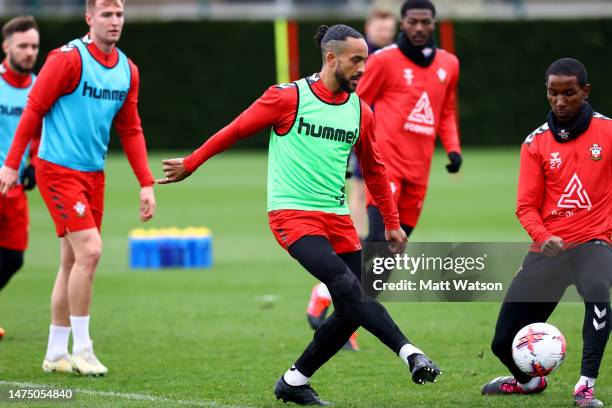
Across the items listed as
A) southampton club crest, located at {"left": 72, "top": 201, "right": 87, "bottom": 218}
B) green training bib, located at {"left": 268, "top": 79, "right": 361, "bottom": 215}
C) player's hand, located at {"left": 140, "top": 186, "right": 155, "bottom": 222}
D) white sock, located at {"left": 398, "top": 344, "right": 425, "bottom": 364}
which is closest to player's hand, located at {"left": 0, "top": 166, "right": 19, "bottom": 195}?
southampton club crest, located at {"left": 72, "top": 201, "right": 87, "bottom": 218}

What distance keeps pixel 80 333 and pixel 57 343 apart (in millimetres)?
280

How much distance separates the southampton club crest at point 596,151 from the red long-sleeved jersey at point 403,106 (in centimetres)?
256

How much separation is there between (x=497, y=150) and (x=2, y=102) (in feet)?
73.4

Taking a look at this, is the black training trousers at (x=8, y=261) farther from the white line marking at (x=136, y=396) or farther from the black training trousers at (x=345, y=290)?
the black training trousers at (x=345, y=290)

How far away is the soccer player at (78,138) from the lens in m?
8.10

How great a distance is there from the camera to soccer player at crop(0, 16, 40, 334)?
31.6 ft

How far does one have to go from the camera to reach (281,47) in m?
29.5

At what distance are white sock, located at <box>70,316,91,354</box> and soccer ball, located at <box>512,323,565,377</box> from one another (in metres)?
2.96

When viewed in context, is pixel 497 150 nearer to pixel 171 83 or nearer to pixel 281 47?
pixel 281 47

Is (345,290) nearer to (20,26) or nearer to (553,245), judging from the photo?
(553,245)

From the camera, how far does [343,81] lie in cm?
705

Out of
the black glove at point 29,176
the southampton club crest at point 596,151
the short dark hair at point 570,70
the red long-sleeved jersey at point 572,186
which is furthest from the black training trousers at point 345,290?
the black glove at point 29,176

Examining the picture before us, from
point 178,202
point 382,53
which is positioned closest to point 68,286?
point 382,53

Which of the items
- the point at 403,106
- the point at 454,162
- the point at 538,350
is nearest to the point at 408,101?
the point at 403,106
